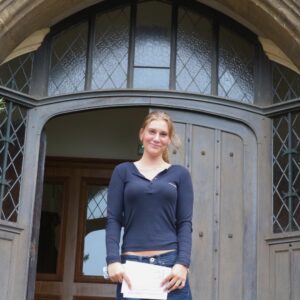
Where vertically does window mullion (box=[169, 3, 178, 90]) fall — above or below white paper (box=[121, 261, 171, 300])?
above

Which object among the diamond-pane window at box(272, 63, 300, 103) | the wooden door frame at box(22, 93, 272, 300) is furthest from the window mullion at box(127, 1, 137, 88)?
the diamond-pane window at box(272, 63, 300, 103)

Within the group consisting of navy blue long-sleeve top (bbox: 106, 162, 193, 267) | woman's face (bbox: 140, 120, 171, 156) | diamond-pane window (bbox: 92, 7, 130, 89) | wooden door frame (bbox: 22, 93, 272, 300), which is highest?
diamond-pane window (bbox: 92, 7, 130, 89)

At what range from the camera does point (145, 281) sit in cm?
288

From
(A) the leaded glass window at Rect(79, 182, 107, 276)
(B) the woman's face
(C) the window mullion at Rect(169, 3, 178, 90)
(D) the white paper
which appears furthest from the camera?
(A) the leaded glass window at Rect(79, 182, 107, 276)

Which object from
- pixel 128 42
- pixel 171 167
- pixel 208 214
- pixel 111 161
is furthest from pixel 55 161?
pixel 171 167

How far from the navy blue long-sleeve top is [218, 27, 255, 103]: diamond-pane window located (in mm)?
2653

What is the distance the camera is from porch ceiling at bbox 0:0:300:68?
5160 millimetres

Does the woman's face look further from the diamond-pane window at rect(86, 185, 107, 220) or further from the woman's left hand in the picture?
the diamond-pane window at rect(86, 185, 107, 220)

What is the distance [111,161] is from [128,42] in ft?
6.89

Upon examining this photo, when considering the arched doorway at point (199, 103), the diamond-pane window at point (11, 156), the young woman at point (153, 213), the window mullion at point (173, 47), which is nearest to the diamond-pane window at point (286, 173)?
the arched doorway at point (199, 103)

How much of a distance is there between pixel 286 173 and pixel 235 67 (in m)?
0.97

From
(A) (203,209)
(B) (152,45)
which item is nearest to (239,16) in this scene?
(B) (152,45)

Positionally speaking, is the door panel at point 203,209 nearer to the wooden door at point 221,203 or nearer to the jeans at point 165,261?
the wooden door at point 221,203

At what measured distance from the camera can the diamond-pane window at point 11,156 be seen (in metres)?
5.25
